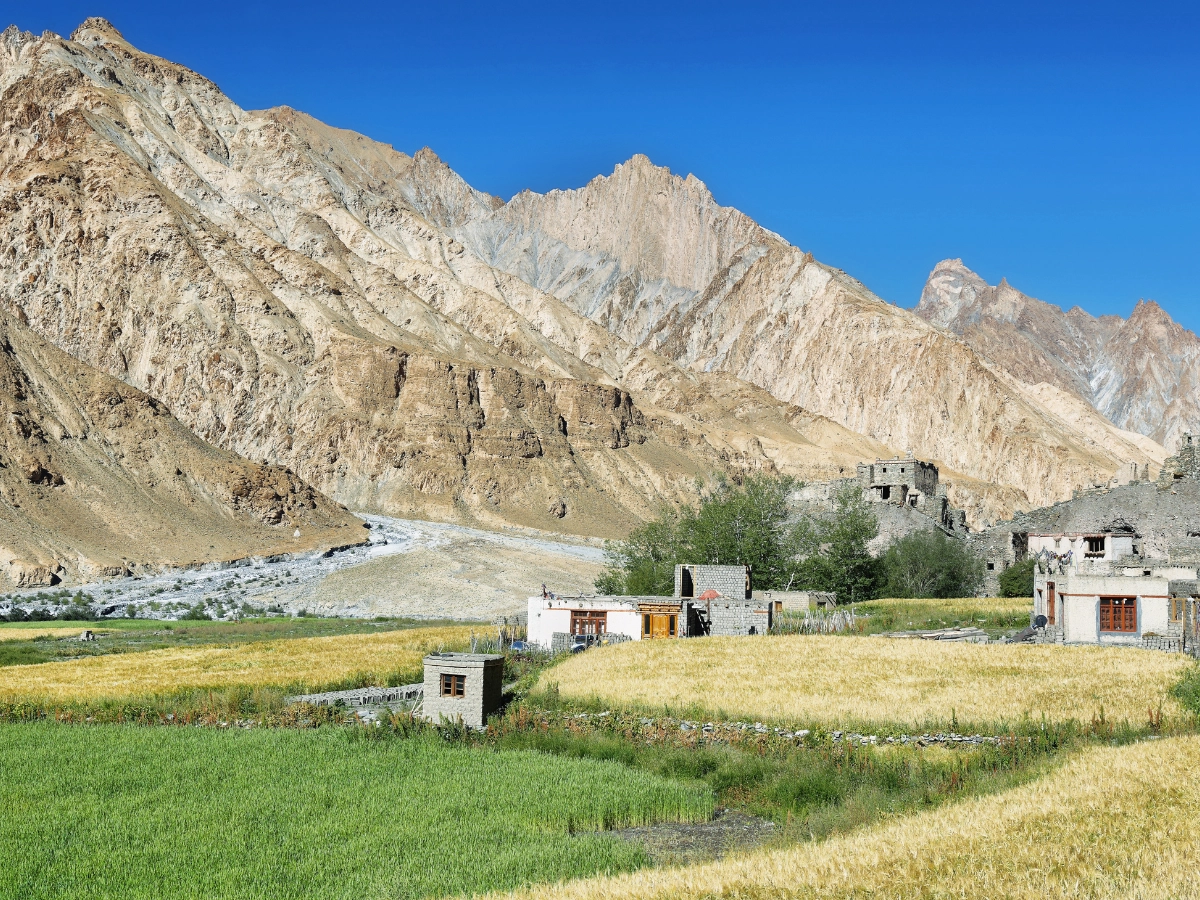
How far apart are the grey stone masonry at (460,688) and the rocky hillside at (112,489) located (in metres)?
56.9

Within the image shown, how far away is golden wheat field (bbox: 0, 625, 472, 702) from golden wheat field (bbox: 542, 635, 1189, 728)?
304 inches

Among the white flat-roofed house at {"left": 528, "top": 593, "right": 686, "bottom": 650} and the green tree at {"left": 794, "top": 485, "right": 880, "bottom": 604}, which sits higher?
the green tree at {"left": 794, "top": 485, "right": 880, "bottom": 604}

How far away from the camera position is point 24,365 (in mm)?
97750

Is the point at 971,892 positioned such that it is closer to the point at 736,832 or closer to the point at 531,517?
the point at 736,832

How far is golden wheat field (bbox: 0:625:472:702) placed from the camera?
33250mm

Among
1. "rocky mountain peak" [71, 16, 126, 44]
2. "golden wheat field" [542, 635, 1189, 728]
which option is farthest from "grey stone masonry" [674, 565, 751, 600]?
"rocky mountain peak" [71, 16, 126, 44]

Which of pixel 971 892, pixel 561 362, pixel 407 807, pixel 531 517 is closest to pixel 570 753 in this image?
pixel 407 807

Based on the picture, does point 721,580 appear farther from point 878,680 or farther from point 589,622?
point 878,680

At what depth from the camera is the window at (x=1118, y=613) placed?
37.2 m

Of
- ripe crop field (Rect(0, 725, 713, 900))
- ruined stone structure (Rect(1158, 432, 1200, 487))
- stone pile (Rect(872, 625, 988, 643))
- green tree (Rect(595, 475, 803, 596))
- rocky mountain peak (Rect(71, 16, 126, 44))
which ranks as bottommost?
ripe crop field (Rect(0, 725, 713, 900))

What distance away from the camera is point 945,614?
4769 centimetres

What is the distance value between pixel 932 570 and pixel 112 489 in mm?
60883

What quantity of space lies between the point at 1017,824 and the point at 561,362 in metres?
155

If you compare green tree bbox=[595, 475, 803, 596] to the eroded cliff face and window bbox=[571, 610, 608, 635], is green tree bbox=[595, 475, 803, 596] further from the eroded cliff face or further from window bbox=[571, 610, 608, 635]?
the eroded cliff face
